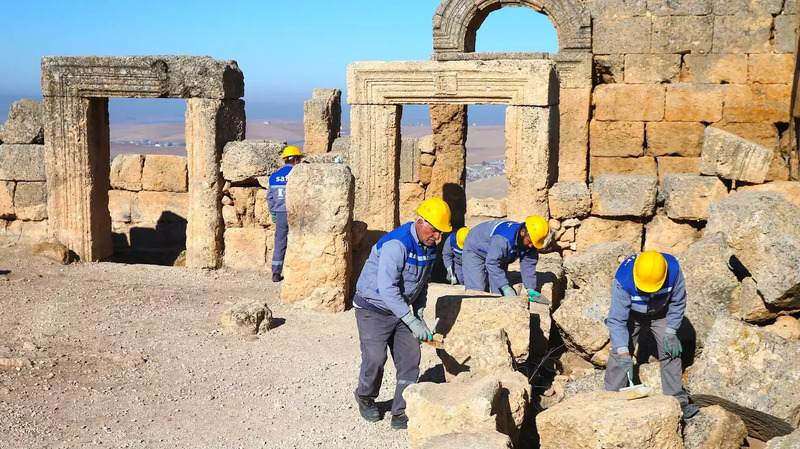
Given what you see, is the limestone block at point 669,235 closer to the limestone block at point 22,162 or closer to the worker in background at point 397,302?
the worker in background at point 397,302

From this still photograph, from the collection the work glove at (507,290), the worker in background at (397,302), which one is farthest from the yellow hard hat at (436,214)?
the work glove at (507,290)

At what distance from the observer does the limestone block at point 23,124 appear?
1233cm

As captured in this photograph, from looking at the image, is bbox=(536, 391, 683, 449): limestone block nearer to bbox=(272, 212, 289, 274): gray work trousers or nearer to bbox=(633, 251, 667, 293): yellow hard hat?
bbox=(633, 251, 667, 293): yellow hard hat

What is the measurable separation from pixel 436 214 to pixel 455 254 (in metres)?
4.24

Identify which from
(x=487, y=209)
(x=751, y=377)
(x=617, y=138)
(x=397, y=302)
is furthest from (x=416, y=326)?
(x=487, y=209)

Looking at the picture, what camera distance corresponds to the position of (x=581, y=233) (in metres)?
11.5

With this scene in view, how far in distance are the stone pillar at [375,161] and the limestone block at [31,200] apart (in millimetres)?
4700

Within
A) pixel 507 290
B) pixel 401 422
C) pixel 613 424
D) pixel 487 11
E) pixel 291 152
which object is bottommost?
pixel 401 422

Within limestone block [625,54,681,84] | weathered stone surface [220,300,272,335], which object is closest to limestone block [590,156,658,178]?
limestone block [625,54,681,84]

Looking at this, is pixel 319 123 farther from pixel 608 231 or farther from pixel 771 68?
pixel 771 68

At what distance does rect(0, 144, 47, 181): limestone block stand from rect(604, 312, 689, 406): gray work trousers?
8.82 m

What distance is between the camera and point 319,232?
9.40 meters

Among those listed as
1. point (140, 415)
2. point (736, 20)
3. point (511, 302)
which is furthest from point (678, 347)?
point (736, 20)

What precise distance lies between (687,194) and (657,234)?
2.19ft
